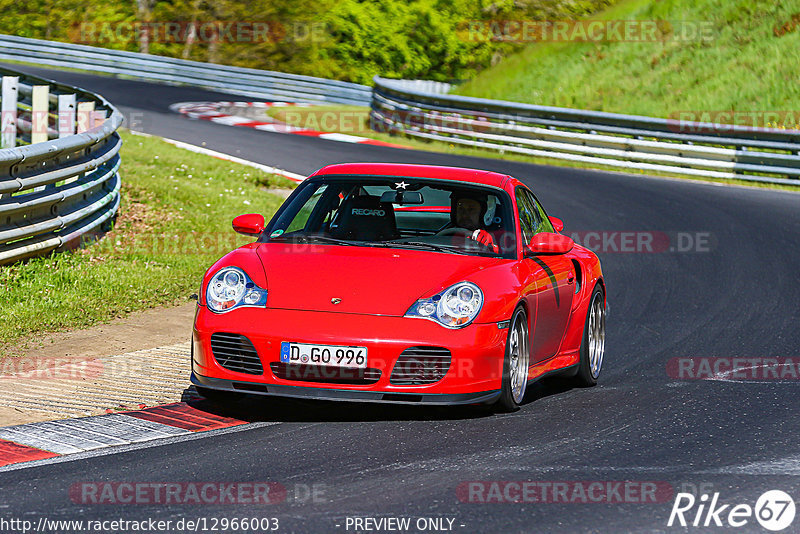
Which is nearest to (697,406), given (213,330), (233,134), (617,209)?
(213,330)

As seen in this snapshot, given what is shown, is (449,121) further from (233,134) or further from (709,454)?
(709,454)

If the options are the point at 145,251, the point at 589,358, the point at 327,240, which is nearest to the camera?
the point at 327,240

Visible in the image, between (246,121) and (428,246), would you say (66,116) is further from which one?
(246,121)

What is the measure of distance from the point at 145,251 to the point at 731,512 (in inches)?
328

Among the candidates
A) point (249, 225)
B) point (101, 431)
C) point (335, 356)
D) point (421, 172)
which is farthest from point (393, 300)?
point (101, 431)

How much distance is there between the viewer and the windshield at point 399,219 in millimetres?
7523

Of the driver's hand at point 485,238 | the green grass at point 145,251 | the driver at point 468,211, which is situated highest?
the driver at point 468,211

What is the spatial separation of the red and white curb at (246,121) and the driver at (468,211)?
53.1 ft

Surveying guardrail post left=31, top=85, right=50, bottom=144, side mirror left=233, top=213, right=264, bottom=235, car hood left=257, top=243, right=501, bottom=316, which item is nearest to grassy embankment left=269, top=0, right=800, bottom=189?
guardrail post left=31, top=85, right=50, bottom=144

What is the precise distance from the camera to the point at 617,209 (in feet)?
57.1

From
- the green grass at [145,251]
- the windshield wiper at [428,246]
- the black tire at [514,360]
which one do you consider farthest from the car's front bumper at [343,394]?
the green grass at [145,251]

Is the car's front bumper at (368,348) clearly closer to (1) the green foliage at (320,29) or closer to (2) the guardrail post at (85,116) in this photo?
(2) the guardrail post at (85,116)

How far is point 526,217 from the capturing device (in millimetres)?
8062

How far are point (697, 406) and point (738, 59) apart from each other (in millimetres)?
23661
